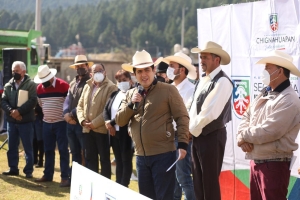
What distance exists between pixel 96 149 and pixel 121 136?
61 centimetres

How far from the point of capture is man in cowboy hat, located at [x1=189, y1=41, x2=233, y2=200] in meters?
7.19

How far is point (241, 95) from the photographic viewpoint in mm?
8305

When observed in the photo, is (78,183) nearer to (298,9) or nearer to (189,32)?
(298,9)

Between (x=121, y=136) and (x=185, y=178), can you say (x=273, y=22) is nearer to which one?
(x=185, y=178)

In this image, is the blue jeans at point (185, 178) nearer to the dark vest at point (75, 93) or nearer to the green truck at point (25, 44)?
the dark vest at point (75, 93)

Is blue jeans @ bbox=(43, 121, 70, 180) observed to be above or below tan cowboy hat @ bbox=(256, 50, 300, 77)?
below

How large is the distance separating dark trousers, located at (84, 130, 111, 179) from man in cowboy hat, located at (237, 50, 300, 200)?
3.55 meters

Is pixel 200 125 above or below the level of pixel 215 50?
below

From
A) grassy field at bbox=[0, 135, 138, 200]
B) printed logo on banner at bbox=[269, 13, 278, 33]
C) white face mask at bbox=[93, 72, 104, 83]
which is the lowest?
grassy field at bbox=[0, 135, 138, 200]

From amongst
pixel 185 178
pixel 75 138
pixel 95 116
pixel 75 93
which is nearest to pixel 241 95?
pixel 185 178

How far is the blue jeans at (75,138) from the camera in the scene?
34.2ft

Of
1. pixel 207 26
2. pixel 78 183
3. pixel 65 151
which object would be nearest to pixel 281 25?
pixel 207 26

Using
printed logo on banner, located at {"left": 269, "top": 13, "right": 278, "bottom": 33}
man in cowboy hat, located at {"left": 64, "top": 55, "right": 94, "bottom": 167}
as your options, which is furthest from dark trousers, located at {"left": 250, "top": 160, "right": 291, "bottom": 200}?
man in cowboy hat, located at {"left": 64, "top": 55, "right": 94, "bottom": 167}

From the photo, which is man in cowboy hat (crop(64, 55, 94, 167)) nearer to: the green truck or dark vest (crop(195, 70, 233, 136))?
dark vest (crop(195, 70, 233, 136))
